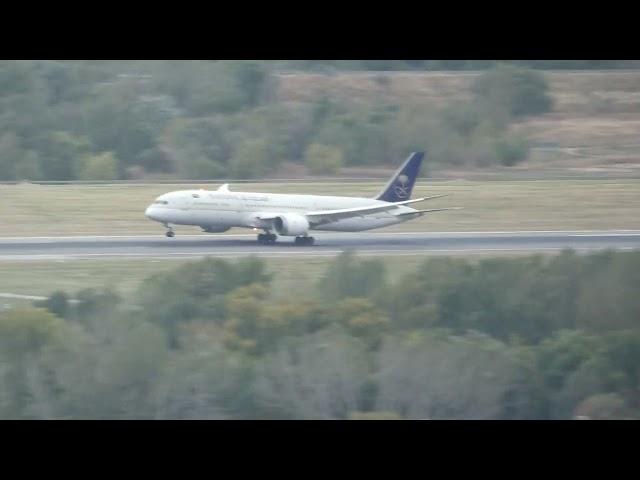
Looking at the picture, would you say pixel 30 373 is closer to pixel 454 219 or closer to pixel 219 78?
pixel 454 219

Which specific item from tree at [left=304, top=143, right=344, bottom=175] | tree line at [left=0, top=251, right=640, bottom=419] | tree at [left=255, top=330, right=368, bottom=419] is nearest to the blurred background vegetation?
tree at [left=304, top=143, right=344, bottom=175]

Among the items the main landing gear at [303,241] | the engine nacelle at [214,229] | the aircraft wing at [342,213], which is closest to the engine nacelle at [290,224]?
the aircraft wing at [342,213]

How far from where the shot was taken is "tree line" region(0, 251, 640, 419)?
92.4 feet

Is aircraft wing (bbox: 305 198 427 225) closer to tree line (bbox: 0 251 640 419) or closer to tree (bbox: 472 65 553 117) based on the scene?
tree line (bbox: 0 251 640 419)

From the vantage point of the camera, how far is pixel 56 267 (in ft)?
129

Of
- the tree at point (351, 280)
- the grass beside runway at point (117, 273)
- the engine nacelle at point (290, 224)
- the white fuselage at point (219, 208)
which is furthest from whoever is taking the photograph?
the engine nacelle at point (290, 224)

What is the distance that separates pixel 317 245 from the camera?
47219mm

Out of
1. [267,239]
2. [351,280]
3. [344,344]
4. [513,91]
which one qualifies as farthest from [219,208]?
[513,91]

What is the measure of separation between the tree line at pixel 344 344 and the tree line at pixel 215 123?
29.7 m

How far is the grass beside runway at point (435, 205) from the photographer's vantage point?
49.2 m

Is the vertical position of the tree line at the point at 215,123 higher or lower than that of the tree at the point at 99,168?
higher

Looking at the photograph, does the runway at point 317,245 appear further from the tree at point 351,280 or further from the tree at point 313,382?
the tree at point 313,382

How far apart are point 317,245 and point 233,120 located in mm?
31161

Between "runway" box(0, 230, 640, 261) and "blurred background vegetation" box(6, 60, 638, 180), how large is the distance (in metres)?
18.8
